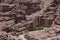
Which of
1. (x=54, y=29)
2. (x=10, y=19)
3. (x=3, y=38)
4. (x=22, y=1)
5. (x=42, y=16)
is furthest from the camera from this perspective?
(x=22, y=1)

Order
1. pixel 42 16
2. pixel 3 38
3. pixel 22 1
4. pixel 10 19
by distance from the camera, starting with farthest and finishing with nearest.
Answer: pixel 22 1 → pixel 42 16 → pixel 10 19 → pixel 3 38

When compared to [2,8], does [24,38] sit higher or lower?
lower

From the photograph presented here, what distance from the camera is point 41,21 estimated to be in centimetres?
3091

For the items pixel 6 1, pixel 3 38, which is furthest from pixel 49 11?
pixel 3 38

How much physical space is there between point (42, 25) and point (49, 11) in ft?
8.43

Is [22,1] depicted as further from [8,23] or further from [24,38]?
[24,38]

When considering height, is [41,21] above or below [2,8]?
below

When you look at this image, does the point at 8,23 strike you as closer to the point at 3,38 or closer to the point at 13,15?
the point at 13,15

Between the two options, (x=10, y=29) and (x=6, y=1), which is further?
(x=6, y=1)

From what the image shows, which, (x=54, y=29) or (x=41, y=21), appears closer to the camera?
(x=54, y=29)

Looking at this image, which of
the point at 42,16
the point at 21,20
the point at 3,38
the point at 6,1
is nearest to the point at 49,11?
the point at 42,16

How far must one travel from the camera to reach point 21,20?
29688 millimetres

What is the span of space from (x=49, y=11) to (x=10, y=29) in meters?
8.46

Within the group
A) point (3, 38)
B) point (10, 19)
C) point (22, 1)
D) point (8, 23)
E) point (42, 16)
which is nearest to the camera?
point (3, 38)
